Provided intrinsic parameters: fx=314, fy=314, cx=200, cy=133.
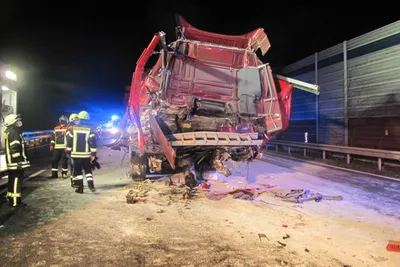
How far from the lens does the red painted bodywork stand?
644 cm

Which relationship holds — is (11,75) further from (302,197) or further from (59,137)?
(302,197)

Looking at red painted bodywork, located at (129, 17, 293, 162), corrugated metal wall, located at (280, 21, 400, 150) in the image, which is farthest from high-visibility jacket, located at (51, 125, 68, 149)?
corrugated metal wall, located at (280, 21, 400, 150)

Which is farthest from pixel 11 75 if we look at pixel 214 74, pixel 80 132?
pixel 214 74

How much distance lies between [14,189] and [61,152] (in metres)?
3.42

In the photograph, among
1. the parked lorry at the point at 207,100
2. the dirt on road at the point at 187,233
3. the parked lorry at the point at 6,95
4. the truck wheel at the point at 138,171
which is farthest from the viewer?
the truck wheel at the point at 138,171

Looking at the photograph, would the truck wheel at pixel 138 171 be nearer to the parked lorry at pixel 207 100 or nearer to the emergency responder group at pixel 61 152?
the parked lorry at pixel 207 100

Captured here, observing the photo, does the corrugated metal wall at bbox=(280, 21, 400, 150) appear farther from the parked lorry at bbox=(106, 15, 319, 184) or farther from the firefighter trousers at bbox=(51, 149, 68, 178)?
the firefighter trousers at bbox=(51, 149, 68, 178)

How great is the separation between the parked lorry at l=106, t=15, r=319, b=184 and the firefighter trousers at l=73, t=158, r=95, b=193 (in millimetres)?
1135

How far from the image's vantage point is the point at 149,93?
20.5ft

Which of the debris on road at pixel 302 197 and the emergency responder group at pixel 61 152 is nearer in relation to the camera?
the emergency responder group at pixel 61 152

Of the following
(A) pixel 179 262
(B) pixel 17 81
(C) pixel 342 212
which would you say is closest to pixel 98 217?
(A) pixel 179 262

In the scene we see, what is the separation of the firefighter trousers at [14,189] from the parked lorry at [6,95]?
1.75ft

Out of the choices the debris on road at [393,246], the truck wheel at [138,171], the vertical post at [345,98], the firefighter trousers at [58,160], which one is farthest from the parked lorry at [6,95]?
the vertical post at [345,98]

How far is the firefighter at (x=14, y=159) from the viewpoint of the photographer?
→ 17.5 ft
